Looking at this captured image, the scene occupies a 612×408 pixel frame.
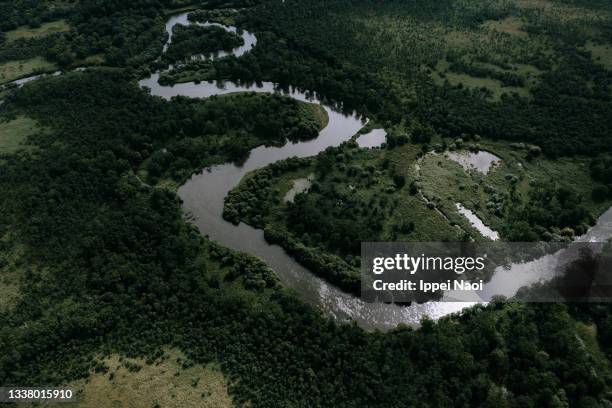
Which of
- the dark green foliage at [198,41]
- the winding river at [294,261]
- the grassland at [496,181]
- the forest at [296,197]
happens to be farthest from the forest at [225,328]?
the dark green foliage at [198,41]

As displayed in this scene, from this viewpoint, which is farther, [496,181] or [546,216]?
[496,181]

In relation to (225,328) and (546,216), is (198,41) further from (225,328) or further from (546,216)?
(546,216)

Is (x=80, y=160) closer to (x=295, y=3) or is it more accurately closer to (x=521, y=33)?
(x=295, y=3)

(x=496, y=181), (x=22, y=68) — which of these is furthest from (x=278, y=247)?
(x=22, y=68)

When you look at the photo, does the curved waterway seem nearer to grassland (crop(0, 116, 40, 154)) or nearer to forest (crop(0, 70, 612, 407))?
forest (crop(0, 70, 612, 407))

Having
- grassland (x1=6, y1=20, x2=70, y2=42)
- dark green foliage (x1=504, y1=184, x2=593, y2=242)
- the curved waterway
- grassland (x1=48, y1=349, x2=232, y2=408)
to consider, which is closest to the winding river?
the curved waterway

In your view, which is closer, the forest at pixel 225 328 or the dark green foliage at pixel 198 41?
the forest at pixel 225 328

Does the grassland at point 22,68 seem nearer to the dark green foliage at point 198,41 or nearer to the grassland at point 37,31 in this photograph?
the grassland at point 37,31
